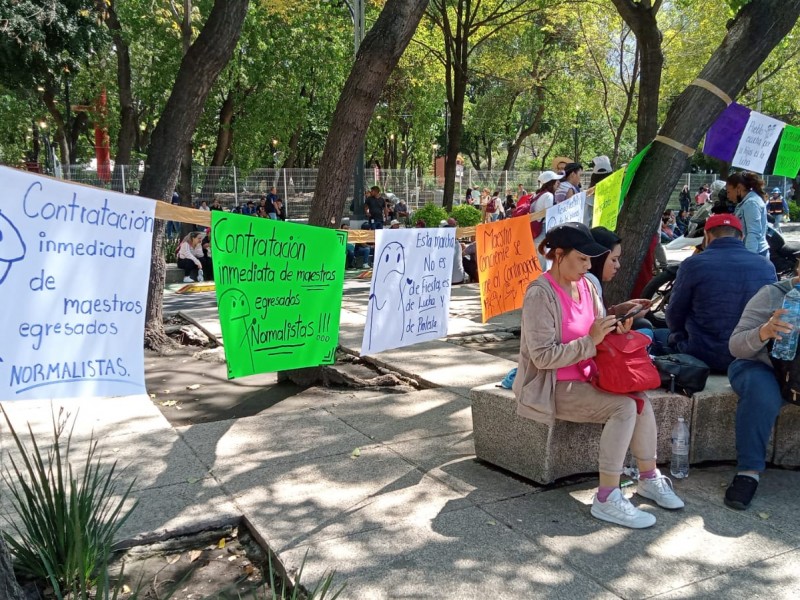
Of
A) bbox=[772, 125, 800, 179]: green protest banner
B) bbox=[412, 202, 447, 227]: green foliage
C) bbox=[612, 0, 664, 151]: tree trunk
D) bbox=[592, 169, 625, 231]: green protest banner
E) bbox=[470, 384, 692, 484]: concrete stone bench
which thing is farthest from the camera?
bbox=[412, 202, 447, 227]: green foliage

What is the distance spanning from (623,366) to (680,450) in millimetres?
947

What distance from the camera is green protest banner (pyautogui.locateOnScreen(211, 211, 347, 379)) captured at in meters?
4.54

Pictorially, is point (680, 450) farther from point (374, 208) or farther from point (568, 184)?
point (374, 208)

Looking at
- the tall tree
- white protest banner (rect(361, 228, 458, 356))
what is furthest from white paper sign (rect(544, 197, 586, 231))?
the tall tree

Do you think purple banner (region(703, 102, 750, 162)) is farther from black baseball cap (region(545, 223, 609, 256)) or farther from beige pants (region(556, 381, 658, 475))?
beige pants (region(556, 381, 658, 475))

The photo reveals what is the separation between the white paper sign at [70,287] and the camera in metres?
3.38

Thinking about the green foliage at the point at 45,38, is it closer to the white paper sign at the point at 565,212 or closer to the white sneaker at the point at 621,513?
the white paper sign at the point at 565,212

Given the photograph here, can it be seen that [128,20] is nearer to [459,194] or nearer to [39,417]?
[459,194]

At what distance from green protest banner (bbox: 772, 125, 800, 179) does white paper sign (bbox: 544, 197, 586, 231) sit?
2518 mm

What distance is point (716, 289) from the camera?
4750 mm

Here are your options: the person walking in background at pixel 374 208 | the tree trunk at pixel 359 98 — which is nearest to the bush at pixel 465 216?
the person walking in background at pixel 374 208

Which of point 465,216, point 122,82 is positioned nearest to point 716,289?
point 465,216

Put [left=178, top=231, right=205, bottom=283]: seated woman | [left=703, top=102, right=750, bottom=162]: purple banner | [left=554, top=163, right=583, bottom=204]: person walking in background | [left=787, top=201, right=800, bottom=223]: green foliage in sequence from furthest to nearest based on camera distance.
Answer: [left=787, top=201, right=800, bottom=223]: green foliage < [left=178, top=231, right=205, bottom=283]: seated woman < [left=554, top=163, right=583, bottom=204]: person walking in background < [left=703, top=102, right=750, bottom=162]: purple banner

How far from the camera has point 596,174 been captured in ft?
26.8
